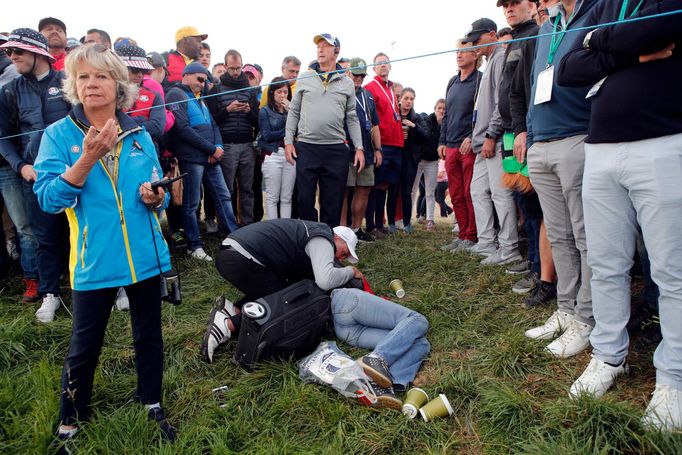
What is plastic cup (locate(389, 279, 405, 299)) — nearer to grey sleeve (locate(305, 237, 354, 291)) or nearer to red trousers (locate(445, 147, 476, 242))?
grey sleeve (locate(305, 237, 354, 291))

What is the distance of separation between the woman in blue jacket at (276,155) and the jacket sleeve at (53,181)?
363cm

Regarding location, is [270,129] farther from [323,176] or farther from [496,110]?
[496,110]

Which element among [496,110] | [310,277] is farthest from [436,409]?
[496,110]

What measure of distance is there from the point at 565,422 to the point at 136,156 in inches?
94.7

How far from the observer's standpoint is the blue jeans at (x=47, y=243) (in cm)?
386

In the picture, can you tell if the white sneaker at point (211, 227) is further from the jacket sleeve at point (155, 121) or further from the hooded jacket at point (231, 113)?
the jacket sleeve at point (155, 121)

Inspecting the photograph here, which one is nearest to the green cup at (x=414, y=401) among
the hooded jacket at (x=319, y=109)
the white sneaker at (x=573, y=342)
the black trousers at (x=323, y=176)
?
the white sneaker at (x=573, y=342)

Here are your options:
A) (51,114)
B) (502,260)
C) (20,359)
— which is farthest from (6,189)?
(502,260)

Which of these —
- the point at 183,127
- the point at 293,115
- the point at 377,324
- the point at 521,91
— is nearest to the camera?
the point at 377,324

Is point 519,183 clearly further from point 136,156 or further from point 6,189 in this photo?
point 6,189

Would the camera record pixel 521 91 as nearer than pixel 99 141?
No

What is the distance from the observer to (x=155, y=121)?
4.52 metres

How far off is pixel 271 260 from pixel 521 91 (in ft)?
7.35

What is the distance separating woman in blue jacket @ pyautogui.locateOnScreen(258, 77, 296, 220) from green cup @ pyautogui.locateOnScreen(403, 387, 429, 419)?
141 inches
